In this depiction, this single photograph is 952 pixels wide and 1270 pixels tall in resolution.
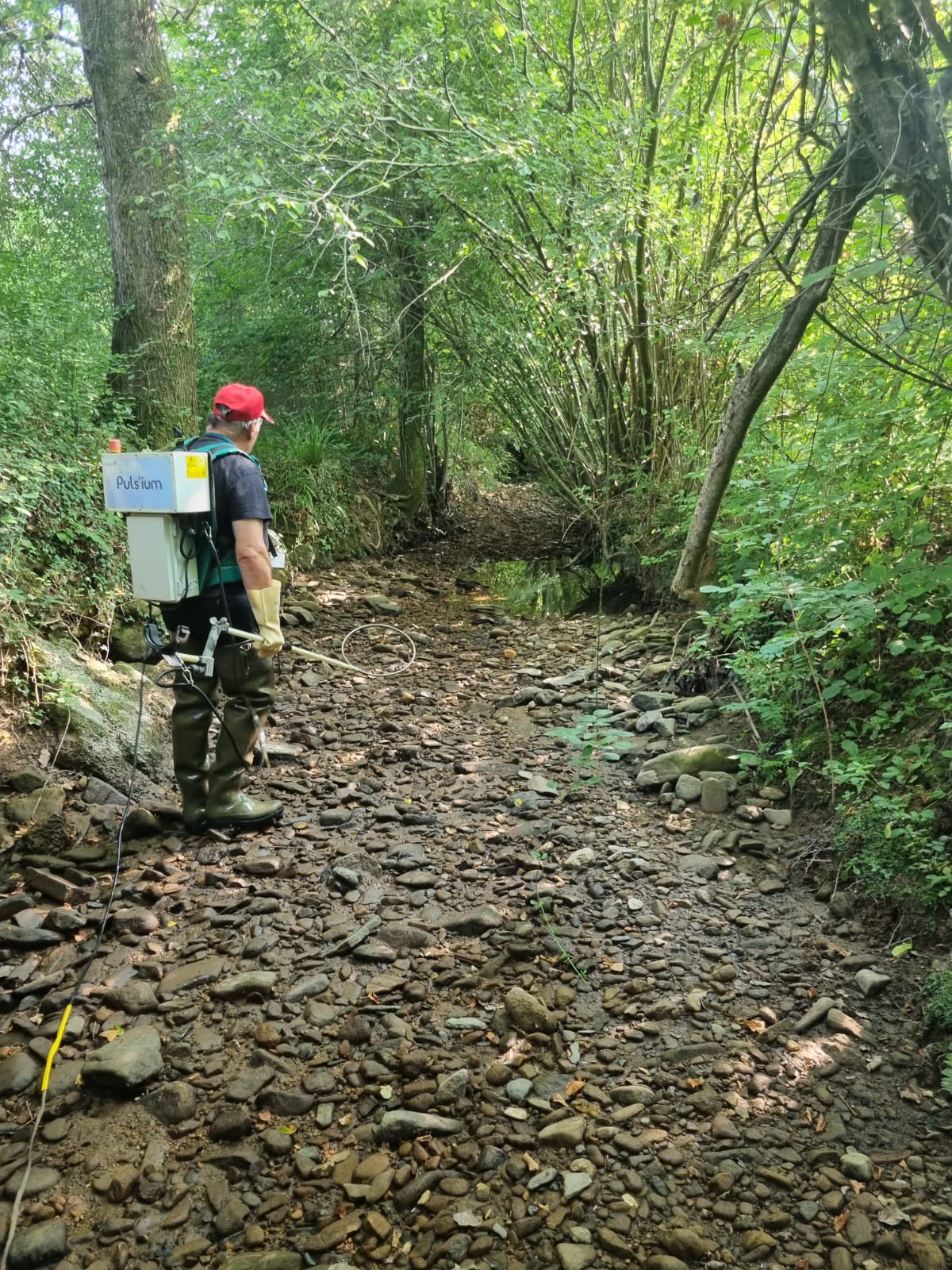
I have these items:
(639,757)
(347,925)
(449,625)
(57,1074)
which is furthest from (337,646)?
(57,1074)

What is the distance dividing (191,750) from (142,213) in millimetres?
4331

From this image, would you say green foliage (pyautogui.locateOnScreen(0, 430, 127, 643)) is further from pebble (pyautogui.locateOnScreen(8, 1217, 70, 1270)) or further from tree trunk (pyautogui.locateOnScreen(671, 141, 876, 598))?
tree trunk (pyautogui.locateOnScreen(671, 141, 876, 598))

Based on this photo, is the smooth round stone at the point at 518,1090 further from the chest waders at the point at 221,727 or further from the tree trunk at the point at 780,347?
the tree trunk at the point at 780,347

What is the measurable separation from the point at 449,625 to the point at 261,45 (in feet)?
17.0

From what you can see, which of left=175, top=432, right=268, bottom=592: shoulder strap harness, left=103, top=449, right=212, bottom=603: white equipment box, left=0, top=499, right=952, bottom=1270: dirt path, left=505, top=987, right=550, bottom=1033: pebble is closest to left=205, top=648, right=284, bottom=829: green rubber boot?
left=0, top=499, right=952, bottom=1270: dirt path

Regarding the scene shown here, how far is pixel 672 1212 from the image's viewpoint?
197 cm

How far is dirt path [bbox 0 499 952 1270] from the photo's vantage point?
1951 mm

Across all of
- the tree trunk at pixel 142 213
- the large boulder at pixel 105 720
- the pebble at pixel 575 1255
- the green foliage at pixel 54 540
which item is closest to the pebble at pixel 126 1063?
the pebble at pixel 575 1255

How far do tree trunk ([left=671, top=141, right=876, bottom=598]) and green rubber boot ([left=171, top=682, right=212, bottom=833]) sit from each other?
3124 millimetres

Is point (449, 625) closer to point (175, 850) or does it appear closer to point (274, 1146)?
point (175, 850)

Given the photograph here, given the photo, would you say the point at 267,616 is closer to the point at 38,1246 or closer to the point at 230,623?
the point at 230,623

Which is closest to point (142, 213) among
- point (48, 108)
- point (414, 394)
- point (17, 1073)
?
point (48, 108)

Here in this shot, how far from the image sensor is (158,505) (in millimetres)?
3340

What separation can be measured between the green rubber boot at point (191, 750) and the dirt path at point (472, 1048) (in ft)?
0.47
